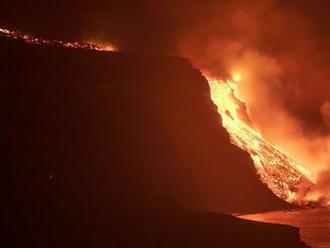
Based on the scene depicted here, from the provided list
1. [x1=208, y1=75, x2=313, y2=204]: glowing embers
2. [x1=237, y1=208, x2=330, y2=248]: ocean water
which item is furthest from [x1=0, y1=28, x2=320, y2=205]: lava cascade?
[x1=237, y1=208, x2=330, y2=248]: ocean water

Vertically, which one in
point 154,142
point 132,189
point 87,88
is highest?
point 87,88

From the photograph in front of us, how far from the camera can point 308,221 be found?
309 feet

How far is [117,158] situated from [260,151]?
2064 inches

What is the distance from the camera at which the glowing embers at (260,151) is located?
12106 centimetres

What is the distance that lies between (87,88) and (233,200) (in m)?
33.1

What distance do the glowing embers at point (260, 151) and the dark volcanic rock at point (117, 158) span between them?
25.3 ft

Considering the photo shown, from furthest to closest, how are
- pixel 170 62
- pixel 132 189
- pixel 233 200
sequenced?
pixel 170 62
pixel 233 200
pixel 132 189

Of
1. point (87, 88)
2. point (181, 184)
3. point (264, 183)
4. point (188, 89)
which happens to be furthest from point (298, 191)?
point (87, 88)

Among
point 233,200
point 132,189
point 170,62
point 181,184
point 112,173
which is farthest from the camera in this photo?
point 170,62

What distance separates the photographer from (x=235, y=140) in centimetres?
12162

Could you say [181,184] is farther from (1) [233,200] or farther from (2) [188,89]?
(2) [188,89]

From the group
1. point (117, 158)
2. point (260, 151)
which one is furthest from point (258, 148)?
point (117, 158)

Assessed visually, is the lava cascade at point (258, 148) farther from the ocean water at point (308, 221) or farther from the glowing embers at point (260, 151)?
the ocean water at point (308, 221)

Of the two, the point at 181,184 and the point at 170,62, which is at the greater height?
the point at 170,62
